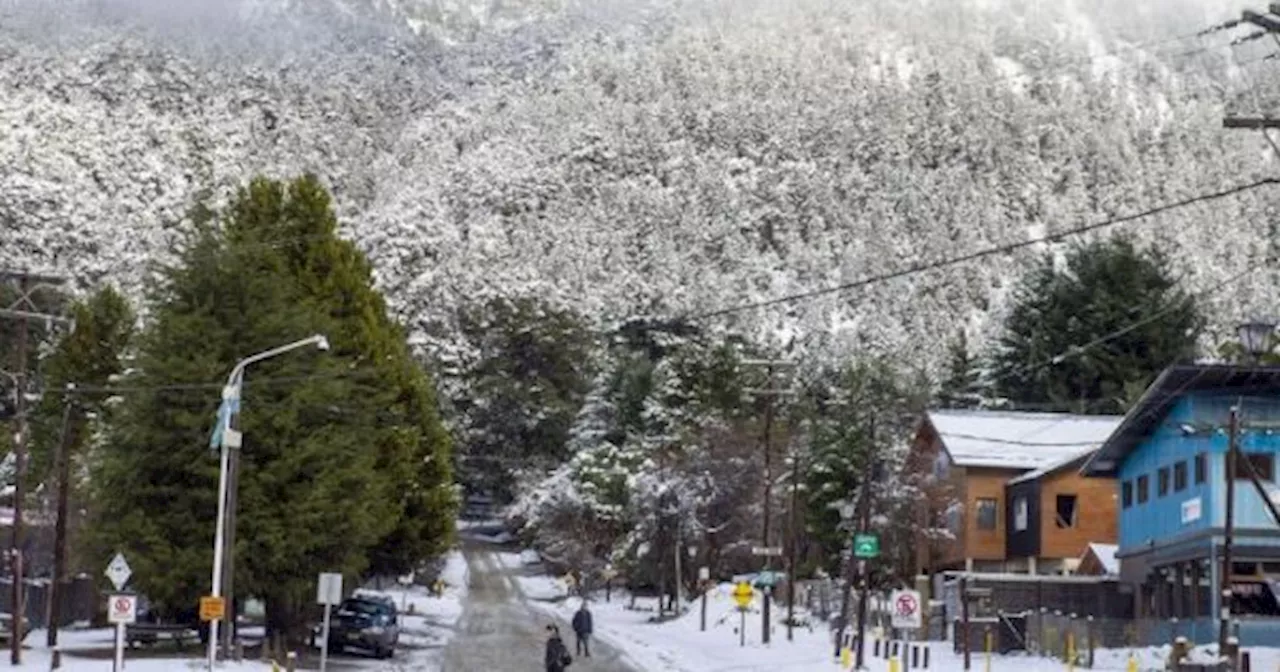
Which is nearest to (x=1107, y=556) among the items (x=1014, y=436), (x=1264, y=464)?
(x=1014, y=436)

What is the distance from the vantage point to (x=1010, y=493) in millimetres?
71438

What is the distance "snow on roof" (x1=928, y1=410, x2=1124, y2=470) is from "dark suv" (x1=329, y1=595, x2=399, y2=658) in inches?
1075

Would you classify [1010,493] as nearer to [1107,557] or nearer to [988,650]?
[1107,557]

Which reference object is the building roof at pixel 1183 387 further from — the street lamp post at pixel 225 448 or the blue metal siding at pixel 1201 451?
the street lamp post at pixel 225 448

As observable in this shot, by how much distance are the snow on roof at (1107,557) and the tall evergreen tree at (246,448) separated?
2410 cm

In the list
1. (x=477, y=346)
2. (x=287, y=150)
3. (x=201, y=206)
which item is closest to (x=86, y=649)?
(x=201, y=206)

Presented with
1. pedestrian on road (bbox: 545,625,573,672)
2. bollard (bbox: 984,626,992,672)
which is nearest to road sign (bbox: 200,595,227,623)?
pedestrian on road (bbox: 545,625,573,672)

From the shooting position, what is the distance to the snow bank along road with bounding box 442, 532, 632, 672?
49531mm

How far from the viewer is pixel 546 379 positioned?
133875 mm

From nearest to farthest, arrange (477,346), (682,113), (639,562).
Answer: (639,562)
(477,346)
(682,113)

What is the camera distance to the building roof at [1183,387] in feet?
157

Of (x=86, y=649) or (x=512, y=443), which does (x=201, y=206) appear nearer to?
(x=86, y=649)

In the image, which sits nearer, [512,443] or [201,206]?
[201,206]

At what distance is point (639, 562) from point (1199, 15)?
226 ft
